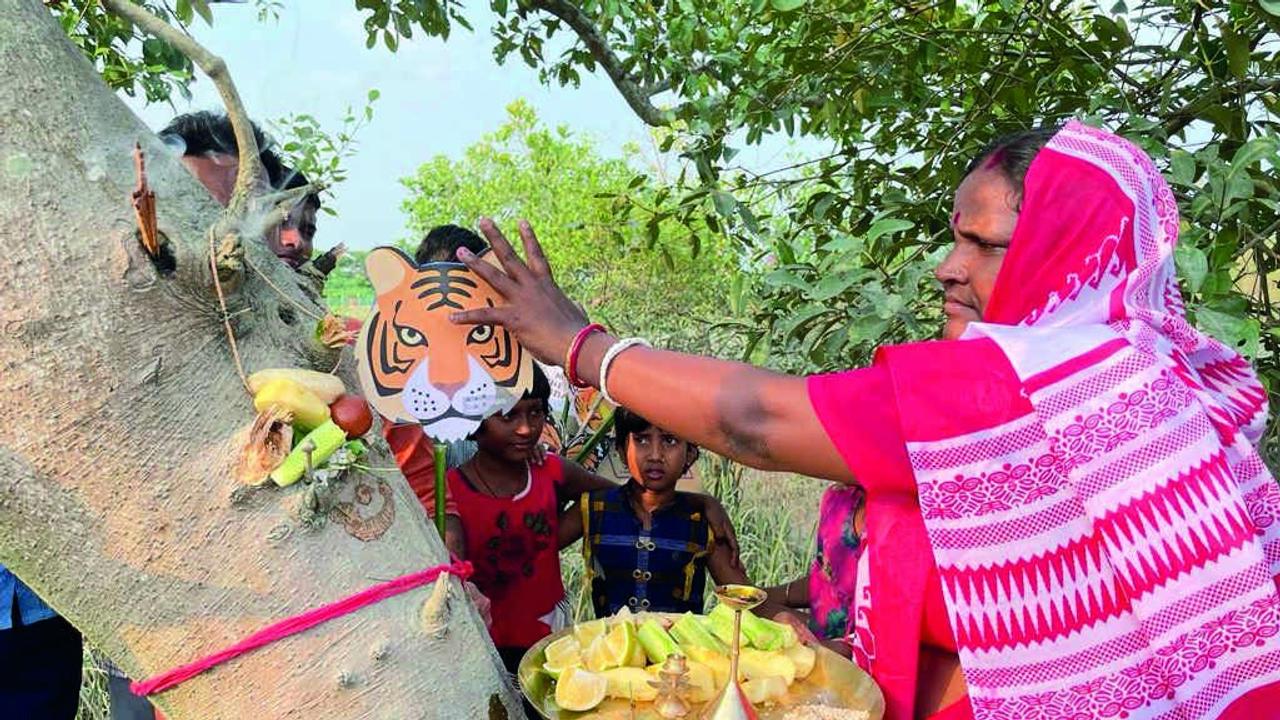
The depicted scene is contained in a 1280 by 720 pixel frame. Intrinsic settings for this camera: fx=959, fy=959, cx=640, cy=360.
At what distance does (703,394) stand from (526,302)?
365mm

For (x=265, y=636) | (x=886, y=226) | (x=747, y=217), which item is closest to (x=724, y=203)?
(x=747, y=217)

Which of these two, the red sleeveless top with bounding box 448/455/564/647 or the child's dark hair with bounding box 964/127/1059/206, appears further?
the red sleeveless top with bounding box 448/455/564/647

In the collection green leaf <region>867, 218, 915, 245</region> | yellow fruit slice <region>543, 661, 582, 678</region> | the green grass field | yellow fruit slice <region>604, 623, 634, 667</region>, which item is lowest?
the green grass field

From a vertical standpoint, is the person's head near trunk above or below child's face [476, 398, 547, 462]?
above

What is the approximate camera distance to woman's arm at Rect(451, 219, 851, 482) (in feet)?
4.31

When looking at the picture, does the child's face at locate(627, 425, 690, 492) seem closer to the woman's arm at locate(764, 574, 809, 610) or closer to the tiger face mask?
the woman's arm at locate(764, 574, 809, 610)

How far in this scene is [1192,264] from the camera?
181cm

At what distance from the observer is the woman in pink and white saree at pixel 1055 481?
1.27 m

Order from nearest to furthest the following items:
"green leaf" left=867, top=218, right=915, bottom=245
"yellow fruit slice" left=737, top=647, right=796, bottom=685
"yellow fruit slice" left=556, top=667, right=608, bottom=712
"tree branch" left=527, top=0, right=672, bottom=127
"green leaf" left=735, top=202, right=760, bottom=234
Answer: "yellow fruit slice" left=556, top=667, right=608, bottom=712 → "yellow fruit slice" left=737, top=647, right=796, bottom=685 → "green leaf" left=867, top=218, right=915, bottom=245 → "green leaf" left=735, top=202, right=760, bottom=234 → "tree branch" left=527, top=0, right=672, bottom=127

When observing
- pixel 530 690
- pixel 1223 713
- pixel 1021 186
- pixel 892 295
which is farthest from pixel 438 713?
pixel 892 295

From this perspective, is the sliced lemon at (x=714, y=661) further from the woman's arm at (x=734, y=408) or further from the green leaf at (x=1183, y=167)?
the green leaf at (x=1183, y=167)

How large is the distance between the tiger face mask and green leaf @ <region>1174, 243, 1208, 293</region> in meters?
1.25

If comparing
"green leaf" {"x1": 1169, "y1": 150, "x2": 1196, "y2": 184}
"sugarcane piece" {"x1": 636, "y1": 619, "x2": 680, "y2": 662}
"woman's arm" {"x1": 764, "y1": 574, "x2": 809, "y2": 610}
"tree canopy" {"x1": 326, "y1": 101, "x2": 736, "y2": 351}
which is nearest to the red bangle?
"sugarcane piece" {"x1": 636, "y1": 619, "x2": 680, "y2": 662}

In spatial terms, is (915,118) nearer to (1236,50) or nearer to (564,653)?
(1236,50)
